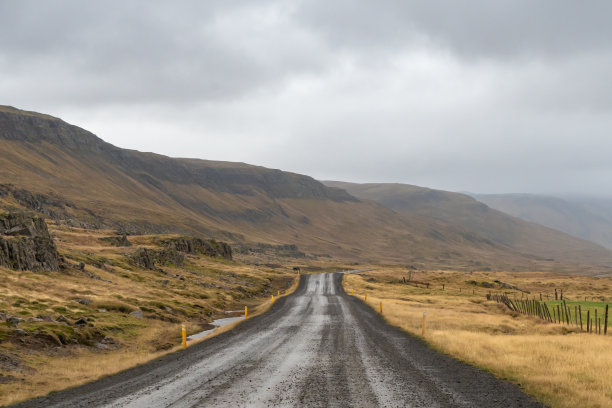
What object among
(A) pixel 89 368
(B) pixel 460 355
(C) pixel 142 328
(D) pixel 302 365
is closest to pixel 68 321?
(C) pixel 142 328

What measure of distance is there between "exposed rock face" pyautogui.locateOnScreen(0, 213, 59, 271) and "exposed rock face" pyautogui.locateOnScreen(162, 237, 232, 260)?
33.9 m

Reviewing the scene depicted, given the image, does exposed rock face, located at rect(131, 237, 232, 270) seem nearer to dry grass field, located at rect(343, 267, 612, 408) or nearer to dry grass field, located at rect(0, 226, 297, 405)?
dry grass field, located at rect(0, 226, 297, 405)

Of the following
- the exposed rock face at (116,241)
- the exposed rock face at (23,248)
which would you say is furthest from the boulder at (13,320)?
the exposed rock face at (116,241)

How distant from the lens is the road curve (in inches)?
471

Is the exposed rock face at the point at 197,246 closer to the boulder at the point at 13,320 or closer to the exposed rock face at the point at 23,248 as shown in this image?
the exposed rock face at the point at 23,248

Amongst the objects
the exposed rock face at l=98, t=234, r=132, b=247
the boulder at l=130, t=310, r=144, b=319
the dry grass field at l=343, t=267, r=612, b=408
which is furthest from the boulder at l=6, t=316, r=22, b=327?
the exposed rock face at l=98, t=234, r=132, b=247

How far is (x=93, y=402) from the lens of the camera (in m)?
12.6

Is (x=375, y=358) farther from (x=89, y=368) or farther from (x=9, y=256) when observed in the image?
(x=9, y=256)

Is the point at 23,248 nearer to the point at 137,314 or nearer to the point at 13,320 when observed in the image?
the point at 137,314

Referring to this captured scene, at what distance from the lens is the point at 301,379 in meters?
14.3

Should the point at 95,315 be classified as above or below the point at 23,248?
below

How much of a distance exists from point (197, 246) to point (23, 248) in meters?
62.7

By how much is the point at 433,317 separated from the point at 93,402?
27403 mm

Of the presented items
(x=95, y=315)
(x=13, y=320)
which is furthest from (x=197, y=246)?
(x=13, y=320)
